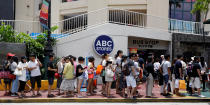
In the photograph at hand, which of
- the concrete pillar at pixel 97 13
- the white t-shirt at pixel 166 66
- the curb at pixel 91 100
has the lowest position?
the curb at pixel 91 100

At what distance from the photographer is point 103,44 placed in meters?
13.1

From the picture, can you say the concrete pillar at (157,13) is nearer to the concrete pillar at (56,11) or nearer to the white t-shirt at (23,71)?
the concrete pillar at (56,11)

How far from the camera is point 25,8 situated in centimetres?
2217

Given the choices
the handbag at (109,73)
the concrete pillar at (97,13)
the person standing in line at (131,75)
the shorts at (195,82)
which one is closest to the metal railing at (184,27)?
the concrete pillar at (97,13)

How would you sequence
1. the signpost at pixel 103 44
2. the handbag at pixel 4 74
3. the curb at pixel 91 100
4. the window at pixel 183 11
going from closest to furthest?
the curb at pixel 91 100, the handbag at pixel 4 74, the signpost at pixel 103 44, the window at pixel 183 11

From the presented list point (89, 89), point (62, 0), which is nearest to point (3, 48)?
point (89, 89)

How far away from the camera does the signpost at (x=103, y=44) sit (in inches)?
512

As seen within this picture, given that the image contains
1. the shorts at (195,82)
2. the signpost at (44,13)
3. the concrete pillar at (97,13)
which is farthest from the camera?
the concrete pillar at (97,13)

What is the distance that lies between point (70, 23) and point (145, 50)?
626cm

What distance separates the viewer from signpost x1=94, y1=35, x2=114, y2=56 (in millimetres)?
12992

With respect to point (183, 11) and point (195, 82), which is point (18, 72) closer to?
point (195, 82)

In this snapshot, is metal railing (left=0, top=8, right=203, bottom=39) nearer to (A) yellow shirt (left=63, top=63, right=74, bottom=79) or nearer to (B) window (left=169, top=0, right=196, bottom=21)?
(B) window (left=169, top=0, right=196, bottom=21)

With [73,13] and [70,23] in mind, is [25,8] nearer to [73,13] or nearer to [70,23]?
[73,13]

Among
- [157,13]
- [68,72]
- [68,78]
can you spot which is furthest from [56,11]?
[68,78]
